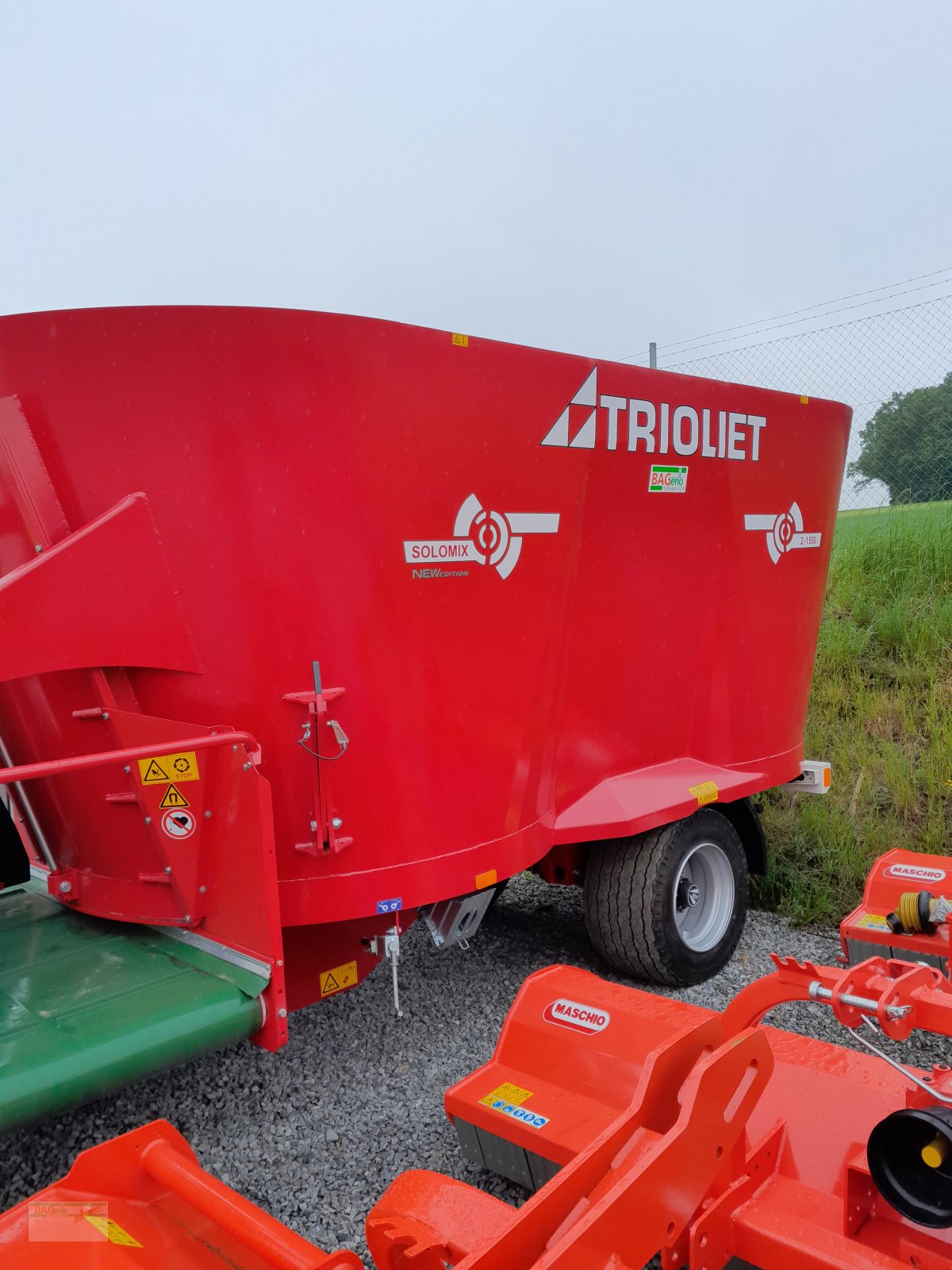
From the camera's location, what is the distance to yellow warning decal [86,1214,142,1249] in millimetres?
1628

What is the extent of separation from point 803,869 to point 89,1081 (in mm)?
3681

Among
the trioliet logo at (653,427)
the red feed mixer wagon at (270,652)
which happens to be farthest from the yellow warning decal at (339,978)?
the trioliet logo at (653,427)

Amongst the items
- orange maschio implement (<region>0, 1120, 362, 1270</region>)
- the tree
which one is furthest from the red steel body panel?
the tree

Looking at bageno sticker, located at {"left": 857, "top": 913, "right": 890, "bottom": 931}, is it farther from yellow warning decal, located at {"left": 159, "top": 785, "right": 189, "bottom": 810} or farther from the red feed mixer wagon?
yellow warning decal, located at {"left": 159, "top": 785, "right": 189, "bottom": 810}

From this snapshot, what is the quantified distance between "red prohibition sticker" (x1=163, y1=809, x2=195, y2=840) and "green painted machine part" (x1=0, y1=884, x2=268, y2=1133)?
0.34 metres

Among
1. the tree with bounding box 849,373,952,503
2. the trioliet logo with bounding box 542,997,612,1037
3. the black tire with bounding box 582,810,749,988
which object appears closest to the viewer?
the trioliet logo with bounding box 542,997,612,1037

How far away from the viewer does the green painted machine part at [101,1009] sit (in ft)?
6.81

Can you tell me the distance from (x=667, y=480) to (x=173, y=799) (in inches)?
80.8

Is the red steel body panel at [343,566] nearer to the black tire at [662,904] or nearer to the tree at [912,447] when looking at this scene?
the black tire at [662,904]

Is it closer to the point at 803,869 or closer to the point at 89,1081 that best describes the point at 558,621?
the point at 89,1081

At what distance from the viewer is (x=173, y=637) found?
8.35ft

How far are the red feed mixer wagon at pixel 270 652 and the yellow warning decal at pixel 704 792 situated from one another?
1.57ft

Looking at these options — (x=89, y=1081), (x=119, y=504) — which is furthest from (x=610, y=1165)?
(x=119, y=504)

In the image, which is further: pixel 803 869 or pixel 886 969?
pixel 803 869
